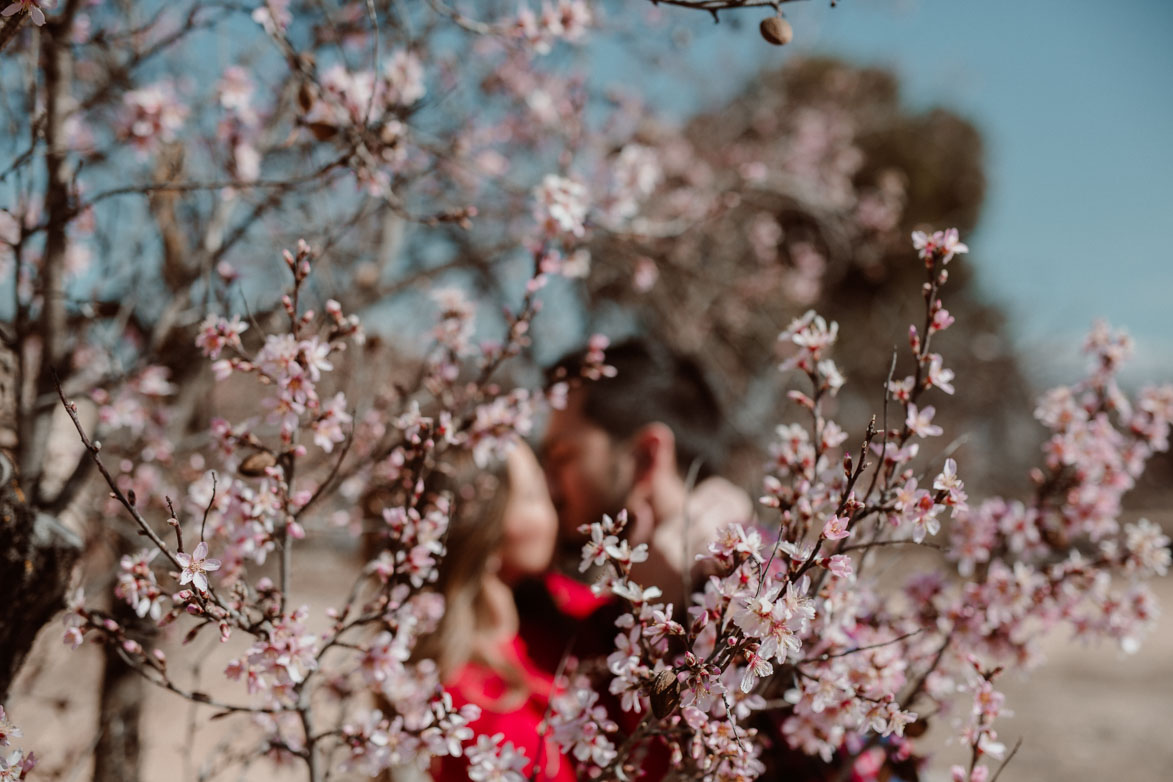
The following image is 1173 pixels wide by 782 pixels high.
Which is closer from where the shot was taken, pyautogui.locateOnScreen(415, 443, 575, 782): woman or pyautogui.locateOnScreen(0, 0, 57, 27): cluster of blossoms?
pyautogui.locateOnScreen(0, 0, 57, 27): cluster of blossoms

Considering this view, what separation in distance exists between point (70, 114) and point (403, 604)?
137 cm

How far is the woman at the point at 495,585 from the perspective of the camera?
1.93 metres

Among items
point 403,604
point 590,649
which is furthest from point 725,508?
point 403,604

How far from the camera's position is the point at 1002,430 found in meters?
12.3

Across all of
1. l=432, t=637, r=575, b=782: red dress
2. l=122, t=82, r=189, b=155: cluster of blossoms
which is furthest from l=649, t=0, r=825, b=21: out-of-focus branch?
l=122, t=82, r=189, b=155: cluster of blossoms

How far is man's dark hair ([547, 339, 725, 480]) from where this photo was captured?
7.23 ft

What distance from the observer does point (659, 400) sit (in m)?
2.34

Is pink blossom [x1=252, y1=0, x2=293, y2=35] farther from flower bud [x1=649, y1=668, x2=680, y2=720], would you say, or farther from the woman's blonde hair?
flower bud [x1=649, y1=668, x2=680, y2=720]

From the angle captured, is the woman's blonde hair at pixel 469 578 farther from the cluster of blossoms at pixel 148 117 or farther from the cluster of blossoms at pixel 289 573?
the cluster of blossoms at pixel 148 117

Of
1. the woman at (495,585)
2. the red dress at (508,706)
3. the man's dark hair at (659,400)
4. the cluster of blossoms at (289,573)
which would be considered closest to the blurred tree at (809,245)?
the man's dark hair at (659,400)

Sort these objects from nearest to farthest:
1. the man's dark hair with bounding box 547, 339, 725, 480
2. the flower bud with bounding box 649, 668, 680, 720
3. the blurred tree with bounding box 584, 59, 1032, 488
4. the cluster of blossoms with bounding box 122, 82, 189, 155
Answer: the flower bud with bounding box 649, 668, 680, 720 → the cluster of blossoms with bounding box 122, 82, 189, 155 → the man's dark hair with bounding box 547, 339, 725, 480 → the blurred tree with bounding box 584, 59, 1032, 488

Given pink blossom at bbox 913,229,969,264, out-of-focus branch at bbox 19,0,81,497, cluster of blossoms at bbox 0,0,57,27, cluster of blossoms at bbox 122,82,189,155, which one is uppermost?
cluster of blossoms at bbox 122,82,189,155

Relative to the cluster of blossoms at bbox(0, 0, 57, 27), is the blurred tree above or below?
above

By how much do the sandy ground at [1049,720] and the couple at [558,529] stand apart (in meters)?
2.39
